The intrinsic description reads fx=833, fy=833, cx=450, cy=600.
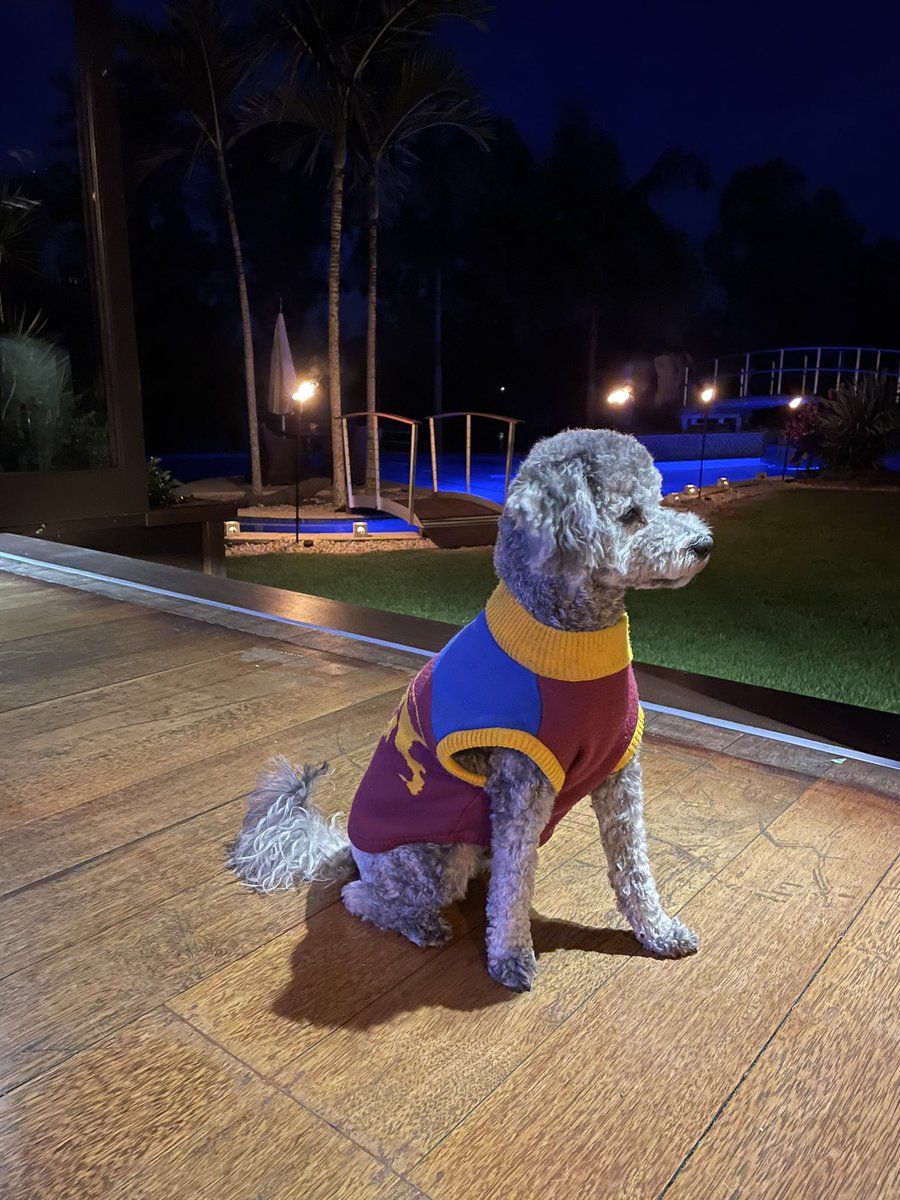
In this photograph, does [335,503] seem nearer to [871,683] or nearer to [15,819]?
[871,683]

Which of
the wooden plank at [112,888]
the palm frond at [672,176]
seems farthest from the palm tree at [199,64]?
the wooden plank at [112,888]

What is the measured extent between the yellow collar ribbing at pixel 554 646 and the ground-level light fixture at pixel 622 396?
972 centimetres

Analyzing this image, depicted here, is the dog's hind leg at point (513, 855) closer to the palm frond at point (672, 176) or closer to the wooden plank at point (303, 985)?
the wooden plank at point (303, 985)

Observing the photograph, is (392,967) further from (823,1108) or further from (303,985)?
(823,1108)

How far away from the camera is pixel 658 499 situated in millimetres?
1137

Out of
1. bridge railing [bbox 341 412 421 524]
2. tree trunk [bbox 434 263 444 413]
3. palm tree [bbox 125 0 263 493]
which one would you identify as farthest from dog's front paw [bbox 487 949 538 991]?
tree trunk [bbox 434 263 444 413]

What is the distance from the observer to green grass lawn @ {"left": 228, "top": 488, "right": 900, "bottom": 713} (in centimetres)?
379

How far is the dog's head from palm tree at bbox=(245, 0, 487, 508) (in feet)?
28.1

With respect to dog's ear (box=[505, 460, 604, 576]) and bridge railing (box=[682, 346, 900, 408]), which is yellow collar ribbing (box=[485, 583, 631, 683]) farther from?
bridge railing (box=[682, 346, 900, 408])

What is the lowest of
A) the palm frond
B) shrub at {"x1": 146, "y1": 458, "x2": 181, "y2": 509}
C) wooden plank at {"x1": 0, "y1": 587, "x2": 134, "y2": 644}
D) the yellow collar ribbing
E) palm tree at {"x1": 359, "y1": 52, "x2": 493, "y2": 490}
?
wooden plank at {"x1": 0, "y1": 587, "x2": 134, "y2": 644}

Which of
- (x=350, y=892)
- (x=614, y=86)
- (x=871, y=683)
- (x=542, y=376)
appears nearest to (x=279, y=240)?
(x=542, y=376)

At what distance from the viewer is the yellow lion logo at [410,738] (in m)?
1.25

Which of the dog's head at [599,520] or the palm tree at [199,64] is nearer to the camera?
the dog's head at [599,520]

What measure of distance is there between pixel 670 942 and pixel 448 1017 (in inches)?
14.4
